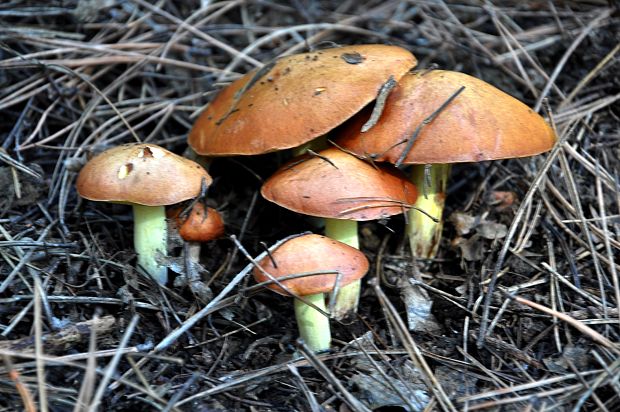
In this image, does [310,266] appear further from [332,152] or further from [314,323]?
[332,152]

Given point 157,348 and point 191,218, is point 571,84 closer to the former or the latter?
point 191,218

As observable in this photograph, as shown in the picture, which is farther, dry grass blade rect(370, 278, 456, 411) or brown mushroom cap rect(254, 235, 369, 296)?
brown mushroom cap rect(254, 235, 369, 296)

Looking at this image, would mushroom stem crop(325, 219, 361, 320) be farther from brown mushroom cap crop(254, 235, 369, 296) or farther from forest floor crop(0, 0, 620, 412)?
brown mushroom cap crop(254, 235, 369, 296)

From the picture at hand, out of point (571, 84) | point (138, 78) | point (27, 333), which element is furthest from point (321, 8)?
point (27, 333)

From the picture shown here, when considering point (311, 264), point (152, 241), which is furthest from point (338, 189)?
point (152, 241)

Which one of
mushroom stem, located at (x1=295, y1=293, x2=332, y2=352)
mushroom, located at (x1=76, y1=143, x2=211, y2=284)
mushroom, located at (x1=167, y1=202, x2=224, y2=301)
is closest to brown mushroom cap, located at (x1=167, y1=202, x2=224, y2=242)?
mushroom, located at (x1=167, y1=202, x2=224, y2=301)

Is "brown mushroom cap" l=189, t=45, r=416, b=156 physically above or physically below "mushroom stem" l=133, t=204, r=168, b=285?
above
